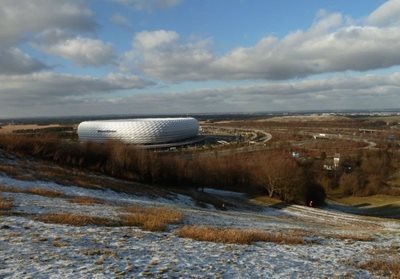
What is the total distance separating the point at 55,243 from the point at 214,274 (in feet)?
15.4

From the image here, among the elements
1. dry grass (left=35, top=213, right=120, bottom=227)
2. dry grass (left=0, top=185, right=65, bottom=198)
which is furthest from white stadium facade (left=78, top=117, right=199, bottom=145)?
dry grass (left=35, top=213, right=120, bottom=227)

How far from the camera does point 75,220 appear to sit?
15.2 meters

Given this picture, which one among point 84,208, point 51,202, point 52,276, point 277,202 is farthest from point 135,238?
point 277,202

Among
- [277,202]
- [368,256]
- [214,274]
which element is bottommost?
[277,202]

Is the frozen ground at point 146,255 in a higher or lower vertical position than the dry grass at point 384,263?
higher

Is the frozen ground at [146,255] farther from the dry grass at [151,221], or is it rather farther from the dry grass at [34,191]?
the dry grass at [34,191]

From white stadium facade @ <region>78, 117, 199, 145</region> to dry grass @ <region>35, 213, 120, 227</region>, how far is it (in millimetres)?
141203

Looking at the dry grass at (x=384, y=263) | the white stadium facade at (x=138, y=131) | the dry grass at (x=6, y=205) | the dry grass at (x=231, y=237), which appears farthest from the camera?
the white stadium facade at (x=138, y=131)

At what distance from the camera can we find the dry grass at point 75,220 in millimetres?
14953

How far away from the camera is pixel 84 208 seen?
64.0ft

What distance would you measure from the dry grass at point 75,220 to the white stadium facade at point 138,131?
141203 mm

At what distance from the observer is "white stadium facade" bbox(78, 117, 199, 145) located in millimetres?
162000

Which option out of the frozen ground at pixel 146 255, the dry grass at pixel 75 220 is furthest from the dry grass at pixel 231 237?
the dry grass at pixel 75 220

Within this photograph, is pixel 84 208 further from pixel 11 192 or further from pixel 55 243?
pixel 55 243
